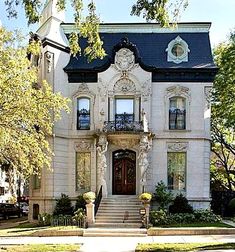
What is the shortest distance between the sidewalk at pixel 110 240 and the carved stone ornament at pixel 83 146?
7.80m

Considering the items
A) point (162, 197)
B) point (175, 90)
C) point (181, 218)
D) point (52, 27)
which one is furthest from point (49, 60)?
point (181, 218)

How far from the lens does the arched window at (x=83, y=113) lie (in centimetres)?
2589

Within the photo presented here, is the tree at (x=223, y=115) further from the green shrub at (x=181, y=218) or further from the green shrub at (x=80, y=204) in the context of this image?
the green shrub at (x=80, y=204)

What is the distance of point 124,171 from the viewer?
25562 millimetres

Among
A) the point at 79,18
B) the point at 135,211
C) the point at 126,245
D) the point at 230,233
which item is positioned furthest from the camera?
the point at 135,211

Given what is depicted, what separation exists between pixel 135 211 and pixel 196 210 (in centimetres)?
338

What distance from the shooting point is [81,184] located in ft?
83.7

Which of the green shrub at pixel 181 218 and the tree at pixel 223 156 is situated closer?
the green shrub at pixel 181 218

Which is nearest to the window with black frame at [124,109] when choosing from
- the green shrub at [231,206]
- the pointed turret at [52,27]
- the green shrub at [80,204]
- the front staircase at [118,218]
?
the front staircase at [118,218]

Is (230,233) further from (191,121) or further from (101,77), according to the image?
(101,77)

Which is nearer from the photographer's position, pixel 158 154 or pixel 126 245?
pixel 126 245

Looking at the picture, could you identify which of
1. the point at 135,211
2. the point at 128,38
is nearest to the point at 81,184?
the point at 135,211

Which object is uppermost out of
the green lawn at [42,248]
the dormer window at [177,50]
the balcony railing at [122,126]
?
the dormer window at [177,50]

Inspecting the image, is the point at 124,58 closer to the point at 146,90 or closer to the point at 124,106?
the point at 146,90
